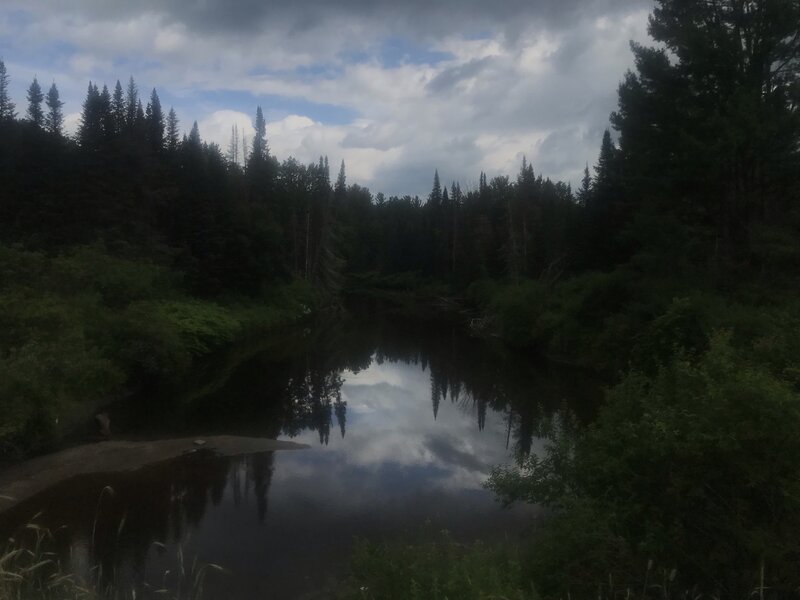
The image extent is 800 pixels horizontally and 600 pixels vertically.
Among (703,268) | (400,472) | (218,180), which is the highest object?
(218,180)

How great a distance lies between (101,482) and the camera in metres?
17.2

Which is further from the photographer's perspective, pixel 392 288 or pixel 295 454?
pixel 392 288

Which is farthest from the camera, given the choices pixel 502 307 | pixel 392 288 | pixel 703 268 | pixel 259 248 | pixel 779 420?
pixel 392 288

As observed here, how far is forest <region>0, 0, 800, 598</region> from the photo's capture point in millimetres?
7258

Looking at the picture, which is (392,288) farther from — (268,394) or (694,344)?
(694,344)

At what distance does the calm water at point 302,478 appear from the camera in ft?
44.2

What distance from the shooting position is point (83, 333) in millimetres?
24188

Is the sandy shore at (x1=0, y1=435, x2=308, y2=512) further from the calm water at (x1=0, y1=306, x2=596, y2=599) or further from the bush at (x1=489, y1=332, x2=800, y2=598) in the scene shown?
the bush at (x1=489, y1=332, x2=800, y2=598)

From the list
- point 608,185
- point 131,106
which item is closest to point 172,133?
point 131,106

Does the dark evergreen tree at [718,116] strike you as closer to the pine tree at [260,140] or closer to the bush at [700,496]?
the bush at [700,496]

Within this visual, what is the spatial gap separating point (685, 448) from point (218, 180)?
50553mm

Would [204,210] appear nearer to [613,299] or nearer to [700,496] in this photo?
[613,299]

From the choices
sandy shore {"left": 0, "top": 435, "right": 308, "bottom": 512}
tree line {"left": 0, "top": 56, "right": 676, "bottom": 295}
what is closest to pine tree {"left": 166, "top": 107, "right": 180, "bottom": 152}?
tree line {"left": 0, "top": 56, "right": 676, "bottom": 295}

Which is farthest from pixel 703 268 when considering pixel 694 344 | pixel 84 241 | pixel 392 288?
pixel 392 288
